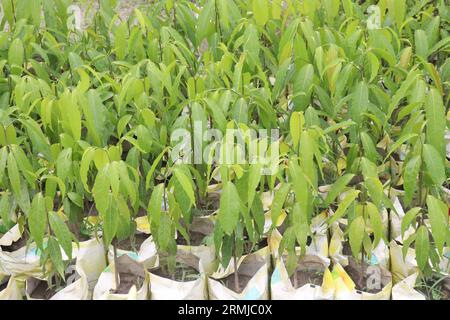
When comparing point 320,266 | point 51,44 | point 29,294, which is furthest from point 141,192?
point 51,44

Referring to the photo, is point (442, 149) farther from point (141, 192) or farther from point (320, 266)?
point (141, 192)

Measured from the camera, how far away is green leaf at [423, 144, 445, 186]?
1780 millimetres

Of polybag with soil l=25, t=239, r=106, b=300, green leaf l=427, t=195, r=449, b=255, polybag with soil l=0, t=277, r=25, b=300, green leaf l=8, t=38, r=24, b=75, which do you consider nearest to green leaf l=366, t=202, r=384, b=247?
green leaf l=427, t=195, r=449, b=255

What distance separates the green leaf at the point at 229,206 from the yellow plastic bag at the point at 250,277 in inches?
11.7

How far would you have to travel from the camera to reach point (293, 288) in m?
1.99

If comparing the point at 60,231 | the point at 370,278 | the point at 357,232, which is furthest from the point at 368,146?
the point at 60,231

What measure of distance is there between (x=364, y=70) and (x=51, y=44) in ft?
3.68

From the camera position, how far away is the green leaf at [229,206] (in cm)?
173

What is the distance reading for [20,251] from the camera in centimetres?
211

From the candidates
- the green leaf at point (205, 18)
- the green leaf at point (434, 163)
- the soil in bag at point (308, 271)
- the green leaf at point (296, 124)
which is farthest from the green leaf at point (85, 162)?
the green leaf at point (434, 163)

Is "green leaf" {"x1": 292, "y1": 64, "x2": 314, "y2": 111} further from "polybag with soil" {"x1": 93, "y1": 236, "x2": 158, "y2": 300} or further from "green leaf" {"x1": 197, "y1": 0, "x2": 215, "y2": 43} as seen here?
"polybag with soil" {"x1": 93, "y1": 236, "x2": 158, "y2": 300}

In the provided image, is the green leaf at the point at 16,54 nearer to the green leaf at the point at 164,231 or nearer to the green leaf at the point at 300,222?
the green leaf at the point at 164,231

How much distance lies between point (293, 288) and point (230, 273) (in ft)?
0.67

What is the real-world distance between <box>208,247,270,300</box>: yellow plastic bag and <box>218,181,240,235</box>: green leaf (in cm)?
30
